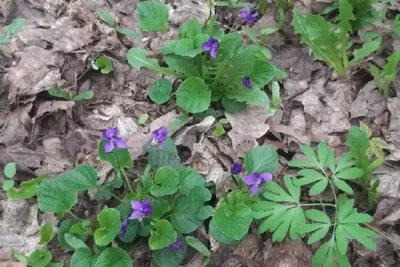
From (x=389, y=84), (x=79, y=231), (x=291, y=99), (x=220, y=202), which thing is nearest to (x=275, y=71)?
(x=291, y=99)

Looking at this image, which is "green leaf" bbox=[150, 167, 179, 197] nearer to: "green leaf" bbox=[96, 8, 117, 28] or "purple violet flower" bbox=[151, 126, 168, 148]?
"purple violet flower" bbox=[151, 126, 168, 148]

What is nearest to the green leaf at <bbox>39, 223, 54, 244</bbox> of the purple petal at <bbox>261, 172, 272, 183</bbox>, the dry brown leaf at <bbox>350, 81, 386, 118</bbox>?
the purple petal at <bbox>261, 172, 272, 183</bbox>

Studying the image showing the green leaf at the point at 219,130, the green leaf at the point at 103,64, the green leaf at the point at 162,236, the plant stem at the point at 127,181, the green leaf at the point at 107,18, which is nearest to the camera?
the green leaf at the point at 162,236

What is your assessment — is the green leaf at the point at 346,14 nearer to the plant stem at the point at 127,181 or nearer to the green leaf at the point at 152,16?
the green leaf at the point at 152,16

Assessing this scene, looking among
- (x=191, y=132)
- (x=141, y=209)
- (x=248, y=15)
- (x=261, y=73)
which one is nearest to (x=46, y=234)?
(x=141, y=209)

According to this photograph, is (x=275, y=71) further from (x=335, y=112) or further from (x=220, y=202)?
(x=220, y=202)

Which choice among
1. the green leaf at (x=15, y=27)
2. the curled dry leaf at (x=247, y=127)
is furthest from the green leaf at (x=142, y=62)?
the green leaf at (x=15, y=27)

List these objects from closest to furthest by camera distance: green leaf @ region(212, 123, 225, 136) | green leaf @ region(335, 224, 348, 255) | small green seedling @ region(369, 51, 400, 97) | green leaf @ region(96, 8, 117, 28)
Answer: green leaf @ region(335, 224, 348, 255)
green leaf @ region(212, 123, 225, 136)
small green seedling @ region(369, 51, 400, 97)
green leaf @ region(96, 8, 117, 28)
